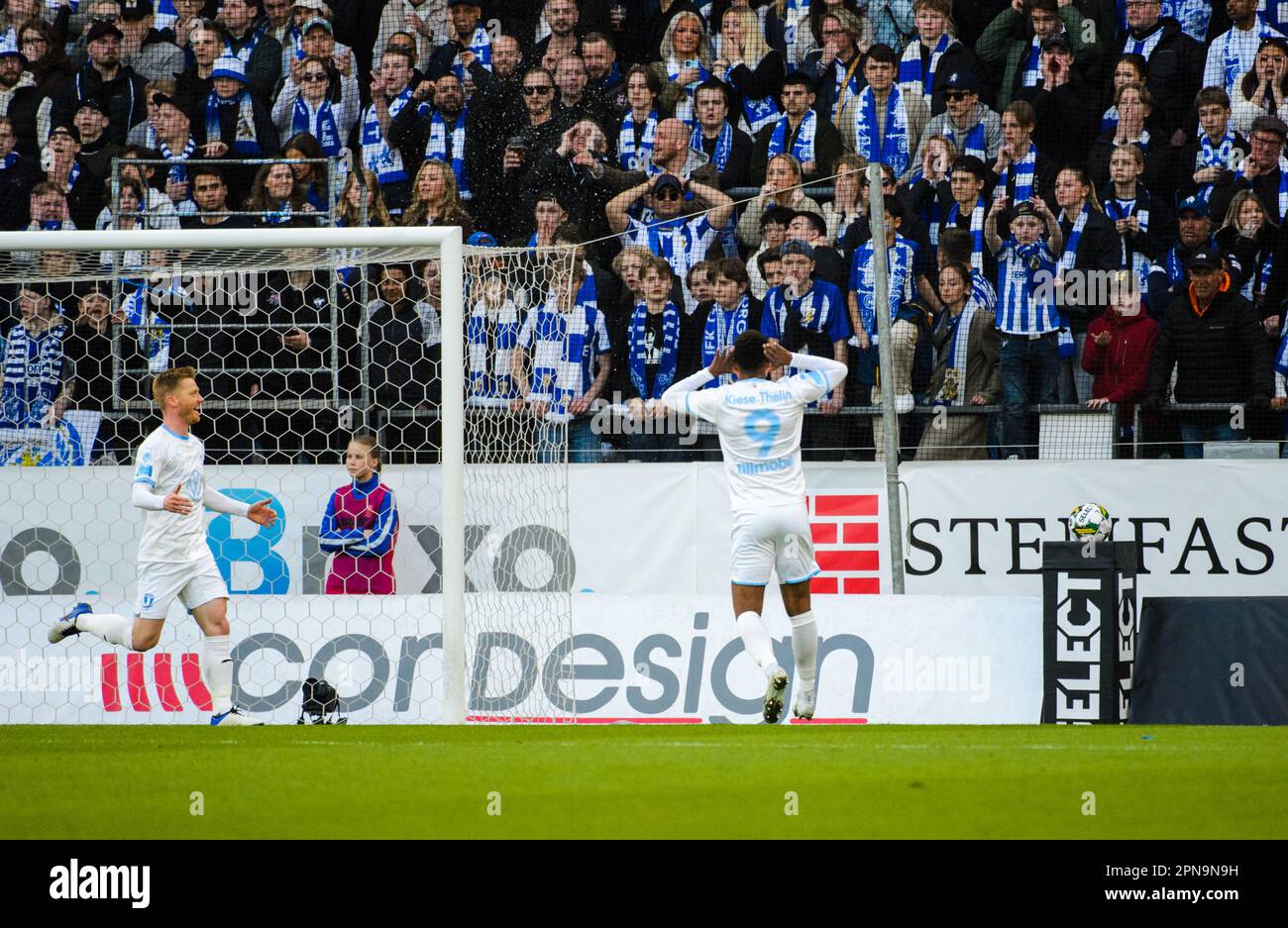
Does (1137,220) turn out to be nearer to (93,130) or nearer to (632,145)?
(632,145)

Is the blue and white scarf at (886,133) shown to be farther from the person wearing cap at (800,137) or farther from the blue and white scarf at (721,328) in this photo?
the blue and white scarf at (721,328)

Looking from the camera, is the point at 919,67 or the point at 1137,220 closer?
the point at 1137,220

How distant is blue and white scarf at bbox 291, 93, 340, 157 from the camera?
12.1 meters

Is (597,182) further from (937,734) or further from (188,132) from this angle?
(937,734)

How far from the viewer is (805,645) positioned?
7.59 metres

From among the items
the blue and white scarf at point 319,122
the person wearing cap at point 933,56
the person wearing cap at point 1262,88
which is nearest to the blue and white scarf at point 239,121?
the blue and white scarf at point 319,122

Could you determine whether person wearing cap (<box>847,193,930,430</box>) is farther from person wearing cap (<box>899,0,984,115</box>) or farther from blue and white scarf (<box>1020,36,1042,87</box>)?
blue and white scarf (<box>1020,36,1042,87</box>)

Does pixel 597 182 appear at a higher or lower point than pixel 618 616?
higher

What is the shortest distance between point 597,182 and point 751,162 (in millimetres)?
1163

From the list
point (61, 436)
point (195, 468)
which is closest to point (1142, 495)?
point (195, 468)

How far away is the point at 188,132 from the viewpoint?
12.2m

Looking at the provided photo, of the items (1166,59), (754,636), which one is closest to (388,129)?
(1166,59)

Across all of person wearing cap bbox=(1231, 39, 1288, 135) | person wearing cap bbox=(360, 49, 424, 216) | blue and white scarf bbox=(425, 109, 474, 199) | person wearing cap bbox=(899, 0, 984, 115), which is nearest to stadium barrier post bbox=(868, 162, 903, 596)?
person wearing cap bbox=(899, 0, 984, 115)

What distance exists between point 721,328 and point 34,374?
4.66 meters
